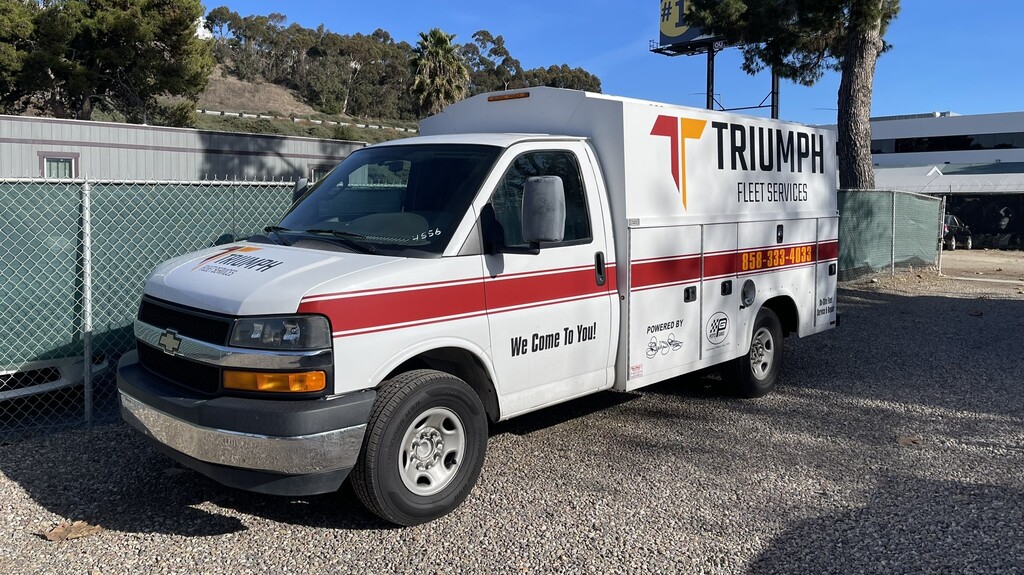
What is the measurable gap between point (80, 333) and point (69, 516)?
6.41ft

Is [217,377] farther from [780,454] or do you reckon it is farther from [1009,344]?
[1009,344]

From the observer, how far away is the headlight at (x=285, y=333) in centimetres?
384

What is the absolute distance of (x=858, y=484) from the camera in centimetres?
505

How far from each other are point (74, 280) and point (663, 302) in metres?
4.23

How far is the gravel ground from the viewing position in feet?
13.2

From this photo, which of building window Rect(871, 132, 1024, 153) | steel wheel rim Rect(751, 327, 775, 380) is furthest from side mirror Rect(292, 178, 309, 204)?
building window Rect(871, 132, 1024, 153)

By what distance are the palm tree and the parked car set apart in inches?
947

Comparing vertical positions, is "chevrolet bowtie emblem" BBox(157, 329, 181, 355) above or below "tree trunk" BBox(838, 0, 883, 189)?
below

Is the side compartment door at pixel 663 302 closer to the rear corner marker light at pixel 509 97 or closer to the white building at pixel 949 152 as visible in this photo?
the rear corner marker light at pixel 509 97

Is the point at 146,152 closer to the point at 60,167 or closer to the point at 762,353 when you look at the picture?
the point at 60,167

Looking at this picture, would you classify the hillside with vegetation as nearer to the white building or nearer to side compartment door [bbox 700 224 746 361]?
the white building

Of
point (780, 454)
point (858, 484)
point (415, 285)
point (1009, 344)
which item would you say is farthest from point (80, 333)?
point (1009, 344)

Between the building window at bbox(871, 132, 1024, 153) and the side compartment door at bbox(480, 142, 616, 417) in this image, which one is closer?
the side compartment door at bbox(480, 142, 616, 417)

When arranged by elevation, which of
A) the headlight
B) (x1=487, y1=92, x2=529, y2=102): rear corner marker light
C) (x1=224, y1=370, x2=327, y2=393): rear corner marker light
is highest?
(x1=487, y1=92, x2=529, y2=102): rear corner marker light
